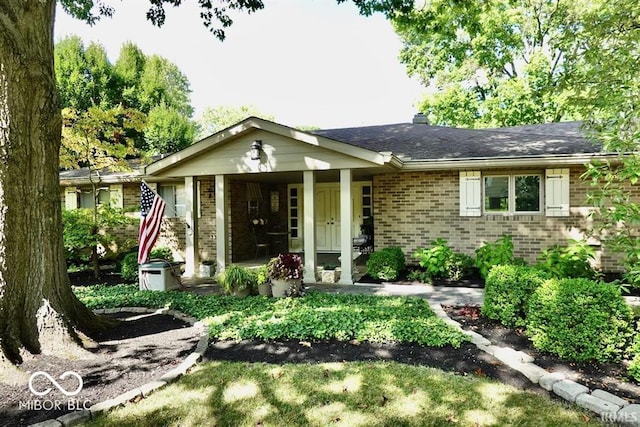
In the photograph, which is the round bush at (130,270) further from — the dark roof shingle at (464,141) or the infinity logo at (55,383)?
the dark roof shingle at (464,141)

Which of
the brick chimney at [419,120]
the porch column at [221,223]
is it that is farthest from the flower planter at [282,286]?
the brick chimney at [419,120]

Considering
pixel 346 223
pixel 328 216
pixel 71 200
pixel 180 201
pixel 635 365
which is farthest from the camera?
pixel 328 216

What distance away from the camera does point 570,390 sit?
319 cm

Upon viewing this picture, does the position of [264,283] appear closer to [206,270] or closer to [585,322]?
[206,270]

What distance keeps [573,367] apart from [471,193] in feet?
18.4

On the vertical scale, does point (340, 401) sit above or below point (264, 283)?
below

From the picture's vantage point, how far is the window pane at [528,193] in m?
8.59

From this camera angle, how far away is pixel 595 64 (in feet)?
16.5

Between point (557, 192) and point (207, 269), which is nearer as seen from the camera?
point (557, 192)

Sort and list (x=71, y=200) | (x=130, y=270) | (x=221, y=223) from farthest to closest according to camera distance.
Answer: (x=71, y=200), (x=130, y=270), (x=221, y=223)

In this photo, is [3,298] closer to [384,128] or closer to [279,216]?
[279,216]

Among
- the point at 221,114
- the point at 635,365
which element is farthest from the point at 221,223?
the point at 221,114

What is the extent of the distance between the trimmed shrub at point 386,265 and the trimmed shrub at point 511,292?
309 cm

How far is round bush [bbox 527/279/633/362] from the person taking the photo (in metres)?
3.73
